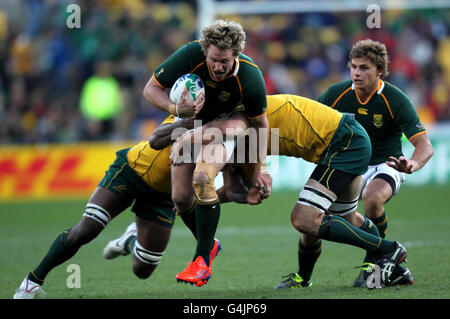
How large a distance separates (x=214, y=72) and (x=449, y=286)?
2.57 meters

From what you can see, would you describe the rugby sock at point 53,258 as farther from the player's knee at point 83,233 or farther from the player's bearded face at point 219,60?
the player's bearded face at point 219,60

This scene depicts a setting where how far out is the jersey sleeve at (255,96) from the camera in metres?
5.57

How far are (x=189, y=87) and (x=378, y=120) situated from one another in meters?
2.30

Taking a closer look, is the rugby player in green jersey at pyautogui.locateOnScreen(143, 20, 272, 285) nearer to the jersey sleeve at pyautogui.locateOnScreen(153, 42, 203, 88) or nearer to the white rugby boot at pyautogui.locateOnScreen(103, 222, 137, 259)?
the jersey sleeve at pyautogui.locateOnScreen(153, 42, 203, 88)

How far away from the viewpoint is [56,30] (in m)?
17.5

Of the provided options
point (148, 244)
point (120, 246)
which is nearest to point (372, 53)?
point (148, 244)

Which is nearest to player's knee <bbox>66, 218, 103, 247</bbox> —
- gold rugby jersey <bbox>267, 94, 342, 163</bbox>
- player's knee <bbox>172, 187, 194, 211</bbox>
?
player's knee <bbox>172, 187, 194, 211</bbox>

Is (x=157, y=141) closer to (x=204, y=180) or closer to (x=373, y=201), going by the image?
(x=204, y=180)

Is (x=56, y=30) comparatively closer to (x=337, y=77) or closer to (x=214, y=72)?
(x=337, y=77)

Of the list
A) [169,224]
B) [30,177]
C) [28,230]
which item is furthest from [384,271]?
[30,177]

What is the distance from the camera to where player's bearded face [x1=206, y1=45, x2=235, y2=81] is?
17.6 feet

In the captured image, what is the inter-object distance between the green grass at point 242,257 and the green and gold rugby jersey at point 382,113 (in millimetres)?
1238

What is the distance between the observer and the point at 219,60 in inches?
212

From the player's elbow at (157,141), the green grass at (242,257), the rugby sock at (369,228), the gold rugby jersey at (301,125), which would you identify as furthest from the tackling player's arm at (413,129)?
the player's elbow at (157,141)
